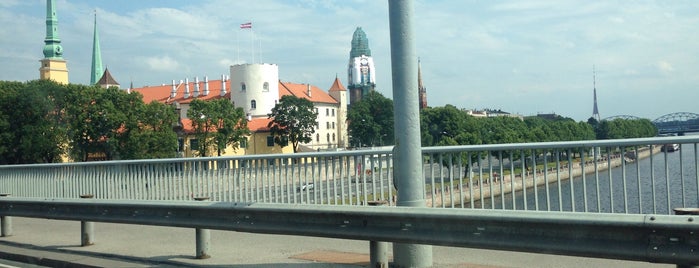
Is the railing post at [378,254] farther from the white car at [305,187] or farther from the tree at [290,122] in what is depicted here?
the tree at [290,122]

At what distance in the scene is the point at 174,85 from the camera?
141500 millimetres

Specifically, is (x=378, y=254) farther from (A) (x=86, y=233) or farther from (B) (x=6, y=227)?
(B) (x=6, y=227)

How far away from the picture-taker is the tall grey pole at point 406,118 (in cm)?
736

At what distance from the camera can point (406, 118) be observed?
24.2 ft

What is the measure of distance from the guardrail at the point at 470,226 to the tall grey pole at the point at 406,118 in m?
0.77

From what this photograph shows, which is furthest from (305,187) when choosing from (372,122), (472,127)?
(372,122)

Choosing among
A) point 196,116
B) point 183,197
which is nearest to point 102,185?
point 183,197

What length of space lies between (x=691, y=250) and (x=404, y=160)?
10.00 feet

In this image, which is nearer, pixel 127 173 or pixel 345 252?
pixel 345 252

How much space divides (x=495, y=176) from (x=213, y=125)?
286 feet

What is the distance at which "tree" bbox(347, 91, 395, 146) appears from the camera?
11825cm

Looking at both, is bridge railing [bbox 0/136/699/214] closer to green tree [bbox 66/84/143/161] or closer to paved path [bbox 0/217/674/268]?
paved path [bbox 0/217/674/268]

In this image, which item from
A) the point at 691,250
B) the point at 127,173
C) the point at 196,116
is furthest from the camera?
the point at 196,116

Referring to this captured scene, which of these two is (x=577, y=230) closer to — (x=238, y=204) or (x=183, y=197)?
(x=238, y=204)
